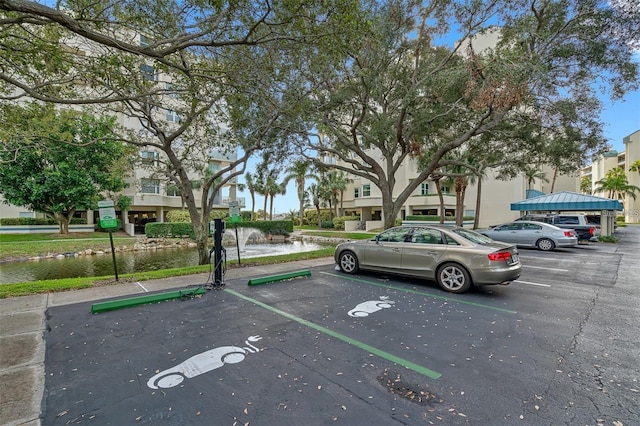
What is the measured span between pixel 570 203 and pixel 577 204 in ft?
1.09

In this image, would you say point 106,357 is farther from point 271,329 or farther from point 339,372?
point 339,372

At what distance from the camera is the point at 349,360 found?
3.79 m

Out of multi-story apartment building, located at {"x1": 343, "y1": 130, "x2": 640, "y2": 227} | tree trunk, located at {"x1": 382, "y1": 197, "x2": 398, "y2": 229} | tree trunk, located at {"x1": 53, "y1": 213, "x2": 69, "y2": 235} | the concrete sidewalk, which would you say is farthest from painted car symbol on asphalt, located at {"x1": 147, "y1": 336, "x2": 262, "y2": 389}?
tree trunk, located at {"x1": 53, "y1": 213, "x2": 69, "y2": 235}

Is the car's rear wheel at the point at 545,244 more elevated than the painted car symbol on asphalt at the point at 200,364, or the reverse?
the car's rear wheel at the point at 545,244

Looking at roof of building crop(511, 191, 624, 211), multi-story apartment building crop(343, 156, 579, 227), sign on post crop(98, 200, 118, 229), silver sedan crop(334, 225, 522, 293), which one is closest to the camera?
silver sedan crop(334, 225, 522, 293)

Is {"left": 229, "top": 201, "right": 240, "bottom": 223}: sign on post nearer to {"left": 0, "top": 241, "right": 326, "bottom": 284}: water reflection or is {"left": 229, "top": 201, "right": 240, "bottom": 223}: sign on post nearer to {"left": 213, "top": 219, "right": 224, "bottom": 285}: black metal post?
{"left": 0, "top": 241, "right": 326, "bottom": 284}: water reflection

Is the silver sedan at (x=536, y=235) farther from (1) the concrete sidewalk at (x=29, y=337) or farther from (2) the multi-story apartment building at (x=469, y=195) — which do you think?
(1) the concrete sidewalk at (x=29, y=337)

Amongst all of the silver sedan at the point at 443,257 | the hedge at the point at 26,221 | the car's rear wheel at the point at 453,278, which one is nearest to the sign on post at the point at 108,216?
the silver sedan at the point at 443,257

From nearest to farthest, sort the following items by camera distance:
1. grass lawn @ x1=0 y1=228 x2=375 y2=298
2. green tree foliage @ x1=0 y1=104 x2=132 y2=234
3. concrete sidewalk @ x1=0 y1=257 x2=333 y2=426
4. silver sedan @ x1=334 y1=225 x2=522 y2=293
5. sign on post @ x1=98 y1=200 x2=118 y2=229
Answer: concrete sidewalk @ x1=0 y1=257 x2=333 y2=426, silver sedan @ x1=334 y1=225 x2=522 y2=293, grass lawn @ x1=0 y1=228 x2=375 y2=298, sign on post @ x1=98 y1=200 x2=118 y2=229, green tree foliage @ x1=0 y1=104 x2=132 y2=234

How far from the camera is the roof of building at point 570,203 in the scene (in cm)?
1727

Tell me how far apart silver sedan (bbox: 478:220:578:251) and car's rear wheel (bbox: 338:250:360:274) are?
10.4 meters

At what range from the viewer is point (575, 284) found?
25.6 ft

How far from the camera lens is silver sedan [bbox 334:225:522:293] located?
6.50 meters

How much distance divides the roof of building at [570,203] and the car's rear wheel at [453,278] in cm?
1647
